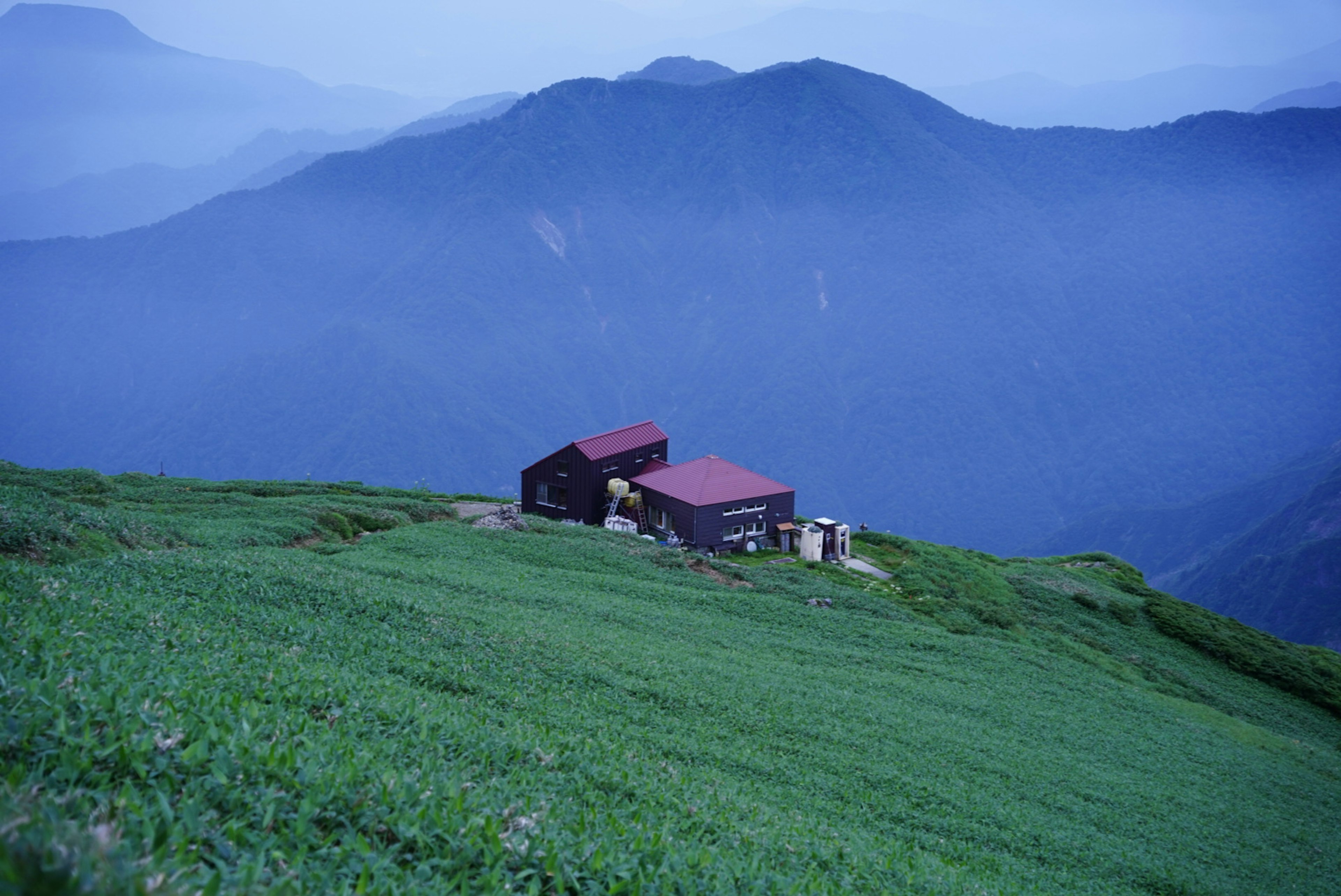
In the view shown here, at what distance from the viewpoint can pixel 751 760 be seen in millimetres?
14047

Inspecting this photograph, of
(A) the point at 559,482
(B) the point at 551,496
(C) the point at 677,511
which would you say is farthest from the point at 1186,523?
(A) the point at 559,482

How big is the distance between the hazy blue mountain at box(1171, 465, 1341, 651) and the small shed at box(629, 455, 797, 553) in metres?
71.5

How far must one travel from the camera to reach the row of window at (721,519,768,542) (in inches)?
1775

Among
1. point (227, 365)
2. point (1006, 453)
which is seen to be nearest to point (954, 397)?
point (1006, 453)

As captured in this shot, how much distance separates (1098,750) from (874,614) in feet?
40.7

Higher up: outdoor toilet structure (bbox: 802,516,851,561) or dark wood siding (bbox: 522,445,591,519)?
dark wood siding (bbox: 522,445,591,519)

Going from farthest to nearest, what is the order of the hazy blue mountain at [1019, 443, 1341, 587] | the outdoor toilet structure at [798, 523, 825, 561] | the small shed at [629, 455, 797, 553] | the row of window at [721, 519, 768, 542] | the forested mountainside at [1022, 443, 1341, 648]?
the hazy blue mountain at [1019, 443, 1341, 587]
the forested mountainside at [1022, 443, 1341, 648]
the row of window at [721, 519, 768, 542]
the small shed at [629, 455, 797, 553]
the outdoor toilet structure at [798, 523, 825, 561]

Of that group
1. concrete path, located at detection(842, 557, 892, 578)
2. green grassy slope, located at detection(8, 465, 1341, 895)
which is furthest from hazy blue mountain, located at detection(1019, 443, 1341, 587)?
green grassy slope, located at detection(8, 465, 1341, 895)

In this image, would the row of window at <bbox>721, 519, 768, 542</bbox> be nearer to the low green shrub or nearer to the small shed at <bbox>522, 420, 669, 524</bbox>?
the small shed at <bbox>522, 420, 669, 524</bbox>

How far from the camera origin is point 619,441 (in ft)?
168

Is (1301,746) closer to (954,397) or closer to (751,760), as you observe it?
(751,760)

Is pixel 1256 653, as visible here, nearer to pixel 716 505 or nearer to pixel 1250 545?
pixel 716 505

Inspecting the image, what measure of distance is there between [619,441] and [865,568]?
17.9 meters

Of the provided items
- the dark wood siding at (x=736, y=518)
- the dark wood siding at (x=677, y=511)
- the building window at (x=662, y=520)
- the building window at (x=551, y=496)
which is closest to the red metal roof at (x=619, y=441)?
the building window at (x=551, y=496)
